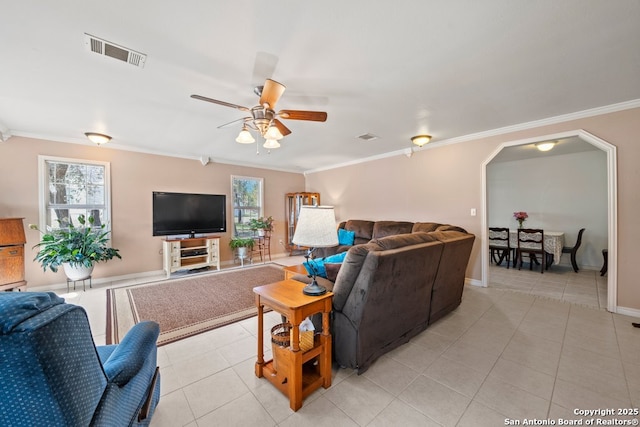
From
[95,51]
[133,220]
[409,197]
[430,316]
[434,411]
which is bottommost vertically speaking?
[434,411]

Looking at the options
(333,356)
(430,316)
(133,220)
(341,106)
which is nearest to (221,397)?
(333,356)

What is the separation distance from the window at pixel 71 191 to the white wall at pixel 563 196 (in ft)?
22.7

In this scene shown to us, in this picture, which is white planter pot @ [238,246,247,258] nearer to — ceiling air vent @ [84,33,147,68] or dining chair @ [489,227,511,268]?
ceiling air vent @ [84,33,147,68]

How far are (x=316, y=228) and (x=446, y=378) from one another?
1.46 meters

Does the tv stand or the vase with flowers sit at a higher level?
the vase with flowers

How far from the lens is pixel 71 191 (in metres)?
4.16

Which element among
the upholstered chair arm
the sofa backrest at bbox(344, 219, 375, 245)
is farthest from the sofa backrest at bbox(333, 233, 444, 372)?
the sofa backrest at bbox(344, 219, 375, 245)

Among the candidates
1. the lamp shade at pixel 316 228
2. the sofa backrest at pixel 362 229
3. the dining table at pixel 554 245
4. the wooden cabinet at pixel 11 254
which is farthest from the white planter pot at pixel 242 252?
the dining table at pixel 554 245

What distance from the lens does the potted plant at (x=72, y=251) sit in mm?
3541

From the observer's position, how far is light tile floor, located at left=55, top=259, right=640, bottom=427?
1.55 metres

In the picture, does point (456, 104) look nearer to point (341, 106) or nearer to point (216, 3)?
point (341, 106)

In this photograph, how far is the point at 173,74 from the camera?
2199mm

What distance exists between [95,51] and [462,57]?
9.04 ft

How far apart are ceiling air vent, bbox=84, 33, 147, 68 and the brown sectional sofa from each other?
217 centimetres
